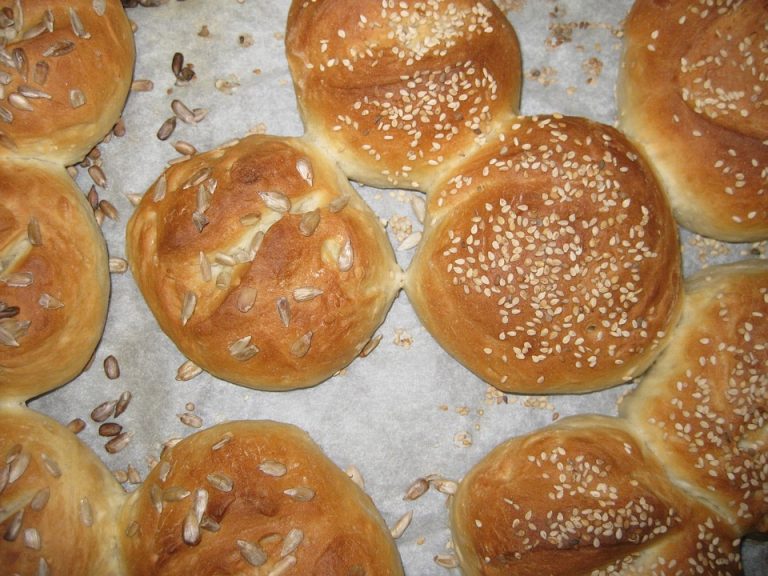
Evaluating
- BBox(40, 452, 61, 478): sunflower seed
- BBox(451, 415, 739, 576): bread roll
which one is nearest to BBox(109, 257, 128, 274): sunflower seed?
BBox(40, 452, 61, 478): sunflower seed

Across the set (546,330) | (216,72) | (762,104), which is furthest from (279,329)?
(762,104)

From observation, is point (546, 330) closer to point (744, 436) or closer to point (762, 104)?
point (744, 436)

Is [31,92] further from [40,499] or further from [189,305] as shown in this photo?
[40,499]

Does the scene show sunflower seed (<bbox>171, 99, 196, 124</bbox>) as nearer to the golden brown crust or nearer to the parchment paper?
the parchment paper

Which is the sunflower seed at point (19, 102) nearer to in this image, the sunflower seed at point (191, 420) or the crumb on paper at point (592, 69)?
the sunflower seed at point (191, 420)

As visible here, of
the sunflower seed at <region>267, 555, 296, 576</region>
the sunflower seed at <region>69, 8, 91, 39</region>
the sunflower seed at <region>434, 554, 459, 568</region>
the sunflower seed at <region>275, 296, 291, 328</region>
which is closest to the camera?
the sunflower seed at <region>267, 555, 296, 576</region>

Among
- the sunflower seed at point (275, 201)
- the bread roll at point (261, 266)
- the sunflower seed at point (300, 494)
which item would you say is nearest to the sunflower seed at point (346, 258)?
the bread roll at point (261, 266)
